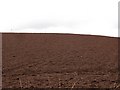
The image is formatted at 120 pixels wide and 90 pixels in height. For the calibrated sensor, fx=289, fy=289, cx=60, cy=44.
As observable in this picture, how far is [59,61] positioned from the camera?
10750 mm

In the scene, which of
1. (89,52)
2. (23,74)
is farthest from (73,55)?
(23,74)

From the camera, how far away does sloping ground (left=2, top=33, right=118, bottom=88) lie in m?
7.89

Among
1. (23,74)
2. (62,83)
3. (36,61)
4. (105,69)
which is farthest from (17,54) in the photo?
(62,83)

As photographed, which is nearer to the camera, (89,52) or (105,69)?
(105,69)

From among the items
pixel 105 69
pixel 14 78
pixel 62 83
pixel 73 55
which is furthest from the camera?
pixel 73 55

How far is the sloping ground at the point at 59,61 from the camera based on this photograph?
311 inches

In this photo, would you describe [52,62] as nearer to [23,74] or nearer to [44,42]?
[23,74]

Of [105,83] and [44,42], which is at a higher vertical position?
[44,42]

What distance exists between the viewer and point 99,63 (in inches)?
416

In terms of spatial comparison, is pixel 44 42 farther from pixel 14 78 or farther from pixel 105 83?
pixel 105 83

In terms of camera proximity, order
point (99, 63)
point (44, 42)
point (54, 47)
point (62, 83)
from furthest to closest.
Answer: point (44, 42) → point (54, 47) → point (99, 63) → point (62, 83)

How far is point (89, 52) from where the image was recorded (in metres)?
12.6

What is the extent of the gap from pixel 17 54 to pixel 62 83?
4740mm

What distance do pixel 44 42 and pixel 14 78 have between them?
5.97m
